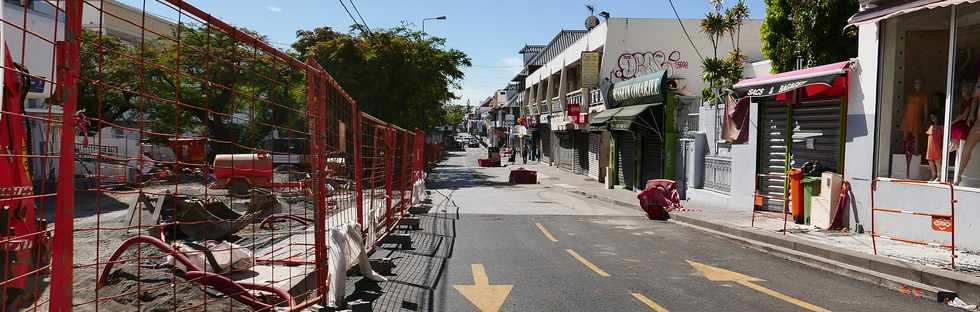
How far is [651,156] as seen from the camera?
72.2 feet

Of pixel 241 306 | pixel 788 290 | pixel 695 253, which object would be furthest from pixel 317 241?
pixel 695 253

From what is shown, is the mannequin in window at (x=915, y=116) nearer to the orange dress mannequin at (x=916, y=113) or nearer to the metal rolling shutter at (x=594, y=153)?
the orange dress mannequin at (x=916, y=113)

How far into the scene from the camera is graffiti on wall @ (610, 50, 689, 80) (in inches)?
981

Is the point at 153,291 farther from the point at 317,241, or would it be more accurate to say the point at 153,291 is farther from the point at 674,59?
the point at 674,59

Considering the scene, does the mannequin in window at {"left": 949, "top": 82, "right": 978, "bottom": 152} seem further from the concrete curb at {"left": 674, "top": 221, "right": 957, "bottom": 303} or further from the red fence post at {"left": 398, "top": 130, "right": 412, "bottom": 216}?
the red fence post at {"left": 398, "top": 130, "right": 412, "bottom": 216}

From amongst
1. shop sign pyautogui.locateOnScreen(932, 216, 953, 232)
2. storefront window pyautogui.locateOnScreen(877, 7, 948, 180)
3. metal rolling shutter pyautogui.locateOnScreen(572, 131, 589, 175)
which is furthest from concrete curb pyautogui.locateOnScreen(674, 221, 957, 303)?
metal rolling shutter pyautogui.locateOnScreen(572, 131, 589, 175)

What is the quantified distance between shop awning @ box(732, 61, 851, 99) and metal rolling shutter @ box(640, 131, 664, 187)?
24.5 feet

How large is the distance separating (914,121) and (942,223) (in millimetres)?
2868

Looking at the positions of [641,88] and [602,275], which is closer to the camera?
[602,275]

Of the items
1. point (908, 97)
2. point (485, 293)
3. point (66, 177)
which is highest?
point (908, 97)

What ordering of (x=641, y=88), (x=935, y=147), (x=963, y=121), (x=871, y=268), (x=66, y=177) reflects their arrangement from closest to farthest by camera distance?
1. (x=66, y=177)
2. (x=871, y=268)
3. (x=963, y=121)
4. (x=935, y=147)
5. (x=641, y=88)

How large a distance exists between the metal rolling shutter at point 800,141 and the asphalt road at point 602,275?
2685 millimetres

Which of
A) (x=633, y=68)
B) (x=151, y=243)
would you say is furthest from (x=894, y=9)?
(x=633, y=68)

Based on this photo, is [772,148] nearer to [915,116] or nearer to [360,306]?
[915,116]
